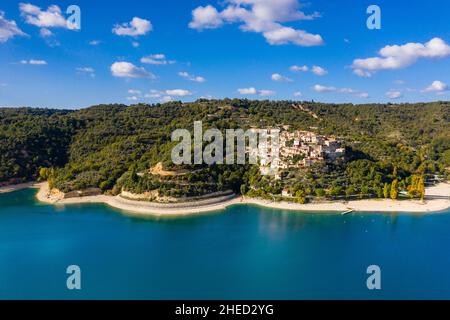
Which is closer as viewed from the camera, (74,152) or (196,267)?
(196,267)

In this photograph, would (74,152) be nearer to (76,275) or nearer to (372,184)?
(76,275)

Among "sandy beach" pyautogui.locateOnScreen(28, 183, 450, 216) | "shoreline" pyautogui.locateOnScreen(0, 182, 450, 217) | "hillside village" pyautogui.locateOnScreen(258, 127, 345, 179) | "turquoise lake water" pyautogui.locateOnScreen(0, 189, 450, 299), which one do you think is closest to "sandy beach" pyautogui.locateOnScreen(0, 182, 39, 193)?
"shoreline" pyautogui.locateOnScreen(0, 182, 450, 217)

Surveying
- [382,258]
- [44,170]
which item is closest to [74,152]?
[44,170]

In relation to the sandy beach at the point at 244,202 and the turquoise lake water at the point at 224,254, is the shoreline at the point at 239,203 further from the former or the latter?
the turquoise lake water at the point at 224,254

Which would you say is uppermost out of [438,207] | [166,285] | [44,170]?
[44,170]

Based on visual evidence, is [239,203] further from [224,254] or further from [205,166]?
[224,254]

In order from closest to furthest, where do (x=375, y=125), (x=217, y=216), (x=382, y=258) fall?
(x=382, y=258) → (x=217, y=216) → (x=375, y=125)
